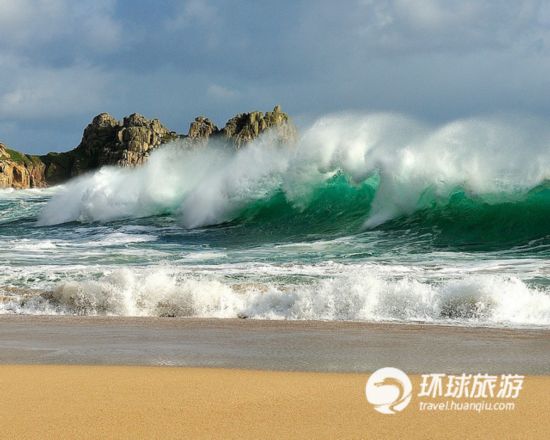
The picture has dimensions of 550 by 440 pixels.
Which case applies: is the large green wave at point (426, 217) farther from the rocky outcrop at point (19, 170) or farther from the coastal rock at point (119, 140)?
the rocky outcrop at point (19, 170)

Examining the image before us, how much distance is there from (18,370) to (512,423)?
2955mm

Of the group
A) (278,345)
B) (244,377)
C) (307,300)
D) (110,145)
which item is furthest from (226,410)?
(110,145)

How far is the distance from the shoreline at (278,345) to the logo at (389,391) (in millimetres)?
333

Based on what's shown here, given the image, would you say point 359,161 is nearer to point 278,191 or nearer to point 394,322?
point 278,191

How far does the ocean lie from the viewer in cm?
859

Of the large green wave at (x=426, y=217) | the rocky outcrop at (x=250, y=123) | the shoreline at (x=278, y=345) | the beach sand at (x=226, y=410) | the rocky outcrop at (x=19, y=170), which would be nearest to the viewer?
the beach sand at (x=226, y=410)

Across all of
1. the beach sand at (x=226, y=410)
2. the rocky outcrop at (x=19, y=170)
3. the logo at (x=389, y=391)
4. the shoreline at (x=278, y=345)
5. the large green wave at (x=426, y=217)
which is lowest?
the shoreline at (x=278, y=345)

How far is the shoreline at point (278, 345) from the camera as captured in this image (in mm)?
4973

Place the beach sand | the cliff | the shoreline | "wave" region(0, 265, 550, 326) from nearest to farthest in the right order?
the beach sand
the shoreline
"wave" region(0, 265, 550, 326)
the cliff

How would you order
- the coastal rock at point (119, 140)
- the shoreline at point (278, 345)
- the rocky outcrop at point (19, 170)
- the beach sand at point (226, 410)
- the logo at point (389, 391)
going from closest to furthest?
the beach sand at point (226, 410) < the logo at point (389, 391) < the shoreline at point (278, 345) < the coastal rock at point (119, 140) < the rocky outcrop at point (19, 170)

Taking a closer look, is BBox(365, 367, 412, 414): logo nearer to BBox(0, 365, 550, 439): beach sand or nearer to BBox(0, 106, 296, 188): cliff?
BBox(0, 365, 550, 439): beach sand

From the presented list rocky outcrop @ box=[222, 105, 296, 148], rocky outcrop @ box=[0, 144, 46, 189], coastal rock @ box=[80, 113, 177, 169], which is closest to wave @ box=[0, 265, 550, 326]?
rocky outcrop @ box=[222, 105, 296, 148]

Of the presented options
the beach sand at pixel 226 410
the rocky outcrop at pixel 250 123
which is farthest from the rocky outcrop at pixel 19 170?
the beach sand at pixel 226 410

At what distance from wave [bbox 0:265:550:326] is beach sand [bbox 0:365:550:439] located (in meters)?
3.90
